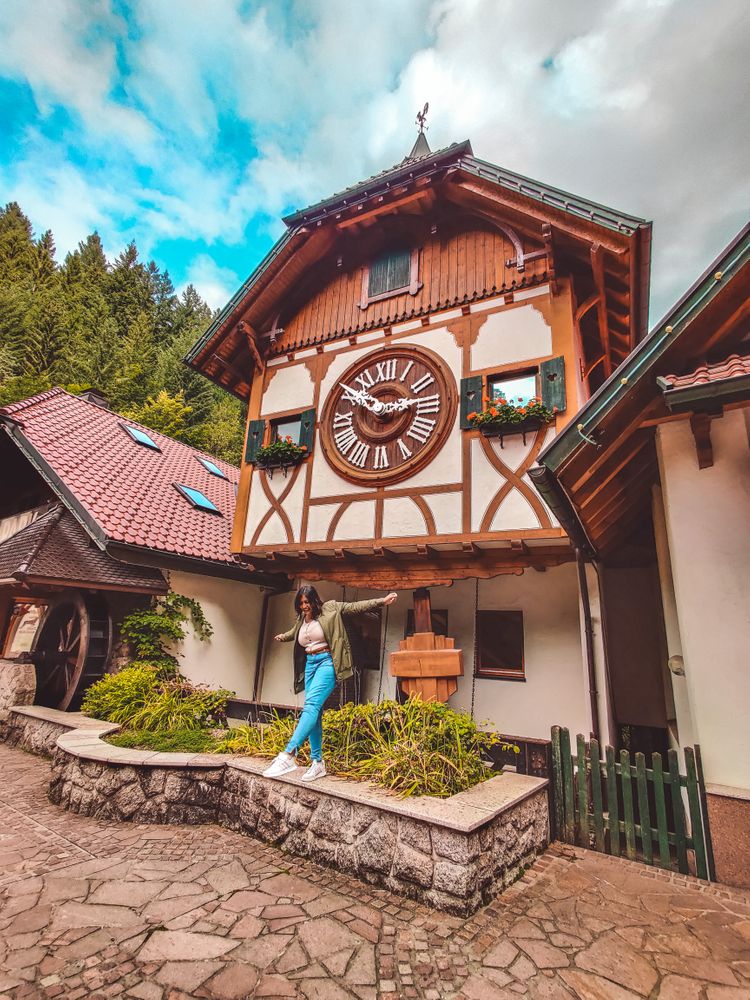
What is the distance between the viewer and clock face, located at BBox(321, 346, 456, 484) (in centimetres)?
757

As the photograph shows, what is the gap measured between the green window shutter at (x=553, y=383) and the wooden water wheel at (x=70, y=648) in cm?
786

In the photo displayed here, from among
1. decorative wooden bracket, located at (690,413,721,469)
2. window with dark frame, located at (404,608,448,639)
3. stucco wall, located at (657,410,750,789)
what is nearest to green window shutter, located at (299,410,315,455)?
window with dark frame, located at (404,608,448,639)

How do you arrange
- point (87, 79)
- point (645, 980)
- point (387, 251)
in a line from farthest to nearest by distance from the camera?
point (387, 251) → point (87, 79) → point (645, 980)

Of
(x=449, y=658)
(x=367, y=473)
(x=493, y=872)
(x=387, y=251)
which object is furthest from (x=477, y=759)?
(x=387, y=251)

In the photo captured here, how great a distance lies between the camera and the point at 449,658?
6.71m

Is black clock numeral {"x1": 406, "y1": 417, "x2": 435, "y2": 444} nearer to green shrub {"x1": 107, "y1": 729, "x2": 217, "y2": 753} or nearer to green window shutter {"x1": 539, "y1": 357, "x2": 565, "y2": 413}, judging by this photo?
green window shutter {"x1": 539, "y1": 357, "x2": 565, "y2": 413}

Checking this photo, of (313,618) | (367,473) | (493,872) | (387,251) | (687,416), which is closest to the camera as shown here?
(493,872)

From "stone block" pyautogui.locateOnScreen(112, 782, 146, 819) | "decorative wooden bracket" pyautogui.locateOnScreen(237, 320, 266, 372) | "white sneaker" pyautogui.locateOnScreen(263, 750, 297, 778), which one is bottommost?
"stone block" pyautogui.locateOnScreen(112, 782, 146, 819)

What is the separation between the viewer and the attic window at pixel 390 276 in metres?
8.55

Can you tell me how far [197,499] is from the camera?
38.5 feet

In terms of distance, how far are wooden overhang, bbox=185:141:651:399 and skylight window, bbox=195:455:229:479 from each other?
461cm

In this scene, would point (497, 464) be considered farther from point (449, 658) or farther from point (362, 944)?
→ point (362, 944)

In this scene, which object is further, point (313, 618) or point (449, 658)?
point (449, 658)

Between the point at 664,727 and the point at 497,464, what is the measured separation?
5279 mm
